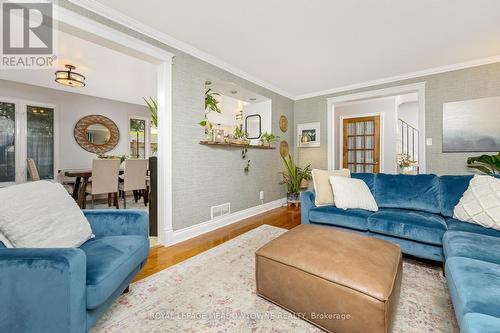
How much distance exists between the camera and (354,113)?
5547 mm

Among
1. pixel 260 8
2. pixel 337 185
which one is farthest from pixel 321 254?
pixel 260 8

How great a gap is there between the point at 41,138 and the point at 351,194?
19.6ft

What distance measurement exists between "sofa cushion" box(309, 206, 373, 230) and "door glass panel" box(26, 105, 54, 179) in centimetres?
547

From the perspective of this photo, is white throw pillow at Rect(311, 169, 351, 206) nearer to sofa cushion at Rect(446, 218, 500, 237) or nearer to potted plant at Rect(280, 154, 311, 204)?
sofa cushion at Rect(446, 218, 500, 237)

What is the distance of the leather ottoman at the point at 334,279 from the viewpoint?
41.6 inches

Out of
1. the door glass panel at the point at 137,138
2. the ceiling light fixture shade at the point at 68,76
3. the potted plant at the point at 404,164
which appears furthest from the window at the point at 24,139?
the potted plant at the point at 404,164

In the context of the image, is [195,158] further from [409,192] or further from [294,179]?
[409,192]

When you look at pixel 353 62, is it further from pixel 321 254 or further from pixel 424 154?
pixel 321 254

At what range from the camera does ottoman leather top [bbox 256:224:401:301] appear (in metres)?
1.10

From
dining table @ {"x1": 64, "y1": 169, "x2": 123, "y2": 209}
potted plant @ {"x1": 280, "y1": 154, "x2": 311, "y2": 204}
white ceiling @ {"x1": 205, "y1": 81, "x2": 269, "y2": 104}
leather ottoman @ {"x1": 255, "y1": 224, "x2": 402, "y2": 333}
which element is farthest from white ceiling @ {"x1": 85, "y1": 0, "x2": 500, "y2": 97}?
dining table @ {"x1": 64, "y1": 169, "x2": 123, "y2": 209}

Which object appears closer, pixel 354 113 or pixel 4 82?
pixel 4 82

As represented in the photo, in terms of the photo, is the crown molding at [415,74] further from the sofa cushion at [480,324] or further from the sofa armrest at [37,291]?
the sofa armrest at [37,291]

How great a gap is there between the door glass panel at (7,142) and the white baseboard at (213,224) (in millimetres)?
4163

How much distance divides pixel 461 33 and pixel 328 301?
3.16 m
